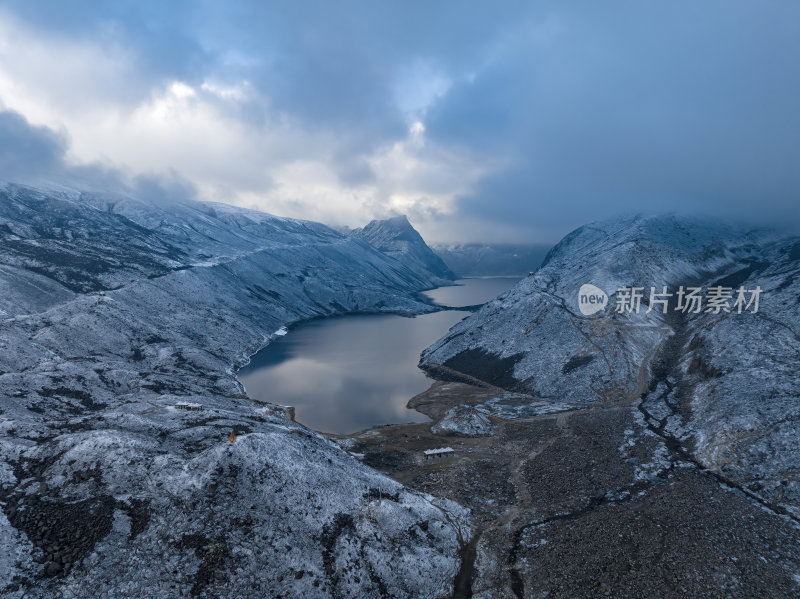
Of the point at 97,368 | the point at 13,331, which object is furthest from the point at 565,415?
the point at 13,331

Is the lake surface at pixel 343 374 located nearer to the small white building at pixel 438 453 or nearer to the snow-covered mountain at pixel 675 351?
the snow-covered mountain at pixel 675 351

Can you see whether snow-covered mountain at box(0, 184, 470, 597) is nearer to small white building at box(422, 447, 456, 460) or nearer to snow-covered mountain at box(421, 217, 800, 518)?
small white building at box(422, 447, 456, 460)

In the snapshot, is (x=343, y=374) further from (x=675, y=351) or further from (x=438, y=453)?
(x=675, y=351)

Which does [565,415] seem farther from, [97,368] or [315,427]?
[97,368]

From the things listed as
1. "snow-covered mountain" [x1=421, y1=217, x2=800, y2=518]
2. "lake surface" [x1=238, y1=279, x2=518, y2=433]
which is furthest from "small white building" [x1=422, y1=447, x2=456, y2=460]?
"snow-covered mountain" [x1=421, y1=217, x2=800, y2=518]

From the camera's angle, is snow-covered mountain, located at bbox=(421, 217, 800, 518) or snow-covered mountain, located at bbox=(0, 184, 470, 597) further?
snow-covered mountain, located at bbox=(421, 217, 800, 518)

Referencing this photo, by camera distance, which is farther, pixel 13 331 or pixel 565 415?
pixel 13 331
